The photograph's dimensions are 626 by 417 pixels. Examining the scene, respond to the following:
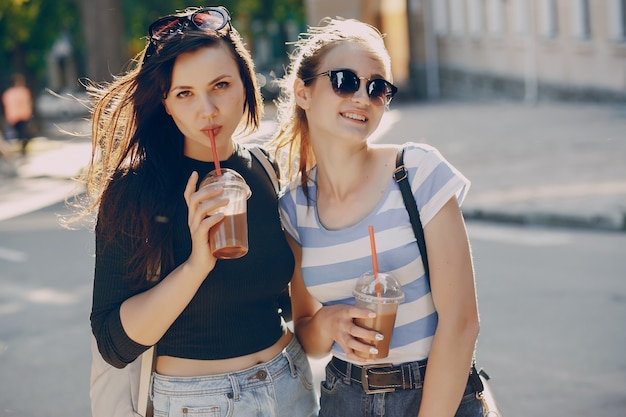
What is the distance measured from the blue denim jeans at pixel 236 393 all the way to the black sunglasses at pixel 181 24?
3.12ft

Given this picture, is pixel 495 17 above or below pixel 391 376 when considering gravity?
below

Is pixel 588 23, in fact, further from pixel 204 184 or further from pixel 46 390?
pixel 204 184

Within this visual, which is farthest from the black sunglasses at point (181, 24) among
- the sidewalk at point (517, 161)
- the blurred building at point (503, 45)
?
A: the blurred building at point (503, 45)

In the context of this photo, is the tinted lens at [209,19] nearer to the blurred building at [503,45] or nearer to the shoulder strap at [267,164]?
the shoulder strap at [267,164]

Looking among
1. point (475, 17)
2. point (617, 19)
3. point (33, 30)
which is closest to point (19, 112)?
point (33, 30)

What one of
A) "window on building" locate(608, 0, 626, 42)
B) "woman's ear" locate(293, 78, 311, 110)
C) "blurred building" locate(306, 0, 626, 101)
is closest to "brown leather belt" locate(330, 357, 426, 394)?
"woman's ear" locate(293, 78, 311, 110)

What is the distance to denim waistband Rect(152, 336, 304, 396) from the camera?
2709 millimetres

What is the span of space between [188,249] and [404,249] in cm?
59

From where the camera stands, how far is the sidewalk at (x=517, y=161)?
461 inches

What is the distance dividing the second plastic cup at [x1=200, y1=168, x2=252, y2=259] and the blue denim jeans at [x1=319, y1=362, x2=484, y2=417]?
1.57ft

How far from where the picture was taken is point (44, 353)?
7.50 meters

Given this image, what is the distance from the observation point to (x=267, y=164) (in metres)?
3.13

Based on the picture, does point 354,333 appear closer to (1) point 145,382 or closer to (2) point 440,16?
(1) point 145,382

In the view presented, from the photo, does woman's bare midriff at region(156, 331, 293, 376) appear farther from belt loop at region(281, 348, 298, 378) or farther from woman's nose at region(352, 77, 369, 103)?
woman's nose at region(352, 77, 369, 103)
